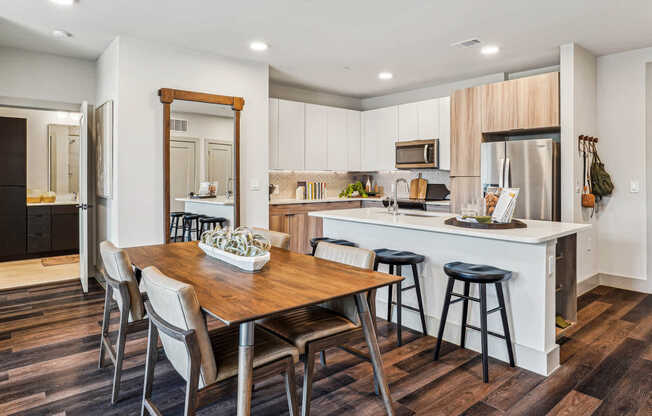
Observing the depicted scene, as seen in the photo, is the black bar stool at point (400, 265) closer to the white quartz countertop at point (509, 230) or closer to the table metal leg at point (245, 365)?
the white quartz countertop at point (509, 230)

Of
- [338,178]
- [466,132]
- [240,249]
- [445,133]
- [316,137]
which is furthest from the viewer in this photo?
[338,178]

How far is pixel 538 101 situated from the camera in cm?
439

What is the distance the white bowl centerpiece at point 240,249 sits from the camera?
2.10 meters

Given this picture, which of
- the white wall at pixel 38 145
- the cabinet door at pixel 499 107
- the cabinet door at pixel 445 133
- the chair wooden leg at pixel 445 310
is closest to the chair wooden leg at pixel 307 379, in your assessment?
the chair wooden leg at pixel 445 310

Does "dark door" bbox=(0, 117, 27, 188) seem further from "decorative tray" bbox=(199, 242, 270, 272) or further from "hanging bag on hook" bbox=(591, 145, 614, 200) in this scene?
"hanging bag on hook" bbox=(591, 145, 614, 200)

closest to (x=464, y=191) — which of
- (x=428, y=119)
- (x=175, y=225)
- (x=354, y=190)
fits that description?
(x=428, y=119)

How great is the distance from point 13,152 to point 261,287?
619 cm

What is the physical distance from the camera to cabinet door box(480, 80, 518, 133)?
4.58 meters

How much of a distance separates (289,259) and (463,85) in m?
4.38

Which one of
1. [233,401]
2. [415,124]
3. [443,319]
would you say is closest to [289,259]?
[233,401]

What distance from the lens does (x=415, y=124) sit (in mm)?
5930

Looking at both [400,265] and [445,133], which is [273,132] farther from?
[400,265]

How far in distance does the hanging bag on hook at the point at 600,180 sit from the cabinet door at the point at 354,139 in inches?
130

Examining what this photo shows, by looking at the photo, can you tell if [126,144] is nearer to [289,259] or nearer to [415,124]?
[289,259]
